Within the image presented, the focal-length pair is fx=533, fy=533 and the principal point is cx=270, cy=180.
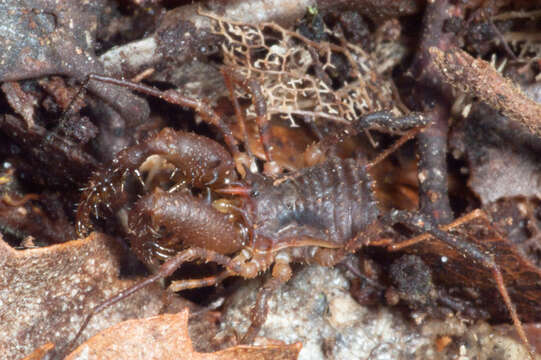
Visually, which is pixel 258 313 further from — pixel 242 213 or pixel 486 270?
pixel 486 270

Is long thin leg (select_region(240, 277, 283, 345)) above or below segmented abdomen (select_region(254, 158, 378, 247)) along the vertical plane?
below

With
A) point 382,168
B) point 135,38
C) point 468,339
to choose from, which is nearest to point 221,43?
point 135,38

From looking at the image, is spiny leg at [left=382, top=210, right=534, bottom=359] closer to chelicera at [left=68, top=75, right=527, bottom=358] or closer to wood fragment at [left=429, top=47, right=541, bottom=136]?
chelicera at [left=68, top=75, right=527, bottom=358]

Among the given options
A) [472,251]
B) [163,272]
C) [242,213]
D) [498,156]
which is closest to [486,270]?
[472,251]

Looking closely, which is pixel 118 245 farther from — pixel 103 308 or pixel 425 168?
pixel 425 168

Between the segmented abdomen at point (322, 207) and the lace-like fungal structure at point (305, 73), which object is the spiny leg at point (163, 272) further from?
the lace-like fungal structure at point (305, 73)

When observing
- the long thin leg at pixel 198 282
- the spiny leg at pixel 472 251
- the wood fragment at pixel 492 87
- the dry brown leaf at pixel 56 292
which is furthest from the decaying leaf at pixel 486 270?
the dry brown leaf at pixel 56 292

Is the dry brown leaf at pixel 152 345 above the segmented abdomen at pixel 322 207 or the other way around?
above

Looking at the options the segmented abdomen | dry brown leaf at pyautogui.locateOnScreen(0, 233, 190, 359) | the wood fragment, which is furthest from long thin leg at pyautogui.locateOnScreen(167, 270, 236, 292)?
the wood fragment

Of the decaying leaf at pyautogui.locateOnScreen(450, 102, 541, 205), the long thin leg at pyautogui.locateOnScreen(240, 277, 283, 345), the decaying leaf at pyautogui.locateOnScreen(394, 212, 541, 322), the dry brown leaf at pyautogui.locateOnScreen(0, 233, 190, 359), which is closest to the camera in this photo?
the dry brown leaf at pyautogui.locateOnScreen(0, 233, 190, 359)
